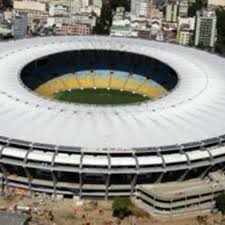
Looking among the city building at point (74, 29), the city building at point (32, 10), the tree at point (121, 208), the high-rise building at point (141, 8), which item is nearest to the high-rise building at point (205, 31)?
the high-rise building at point (141, 8)

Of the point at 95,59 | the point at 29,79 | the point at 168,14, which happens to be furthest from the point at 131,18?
the point at 29,79

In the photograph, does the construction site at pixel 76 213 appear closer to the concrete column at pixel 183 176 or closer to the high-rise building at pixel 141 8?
the concrete column at pixel 183 176

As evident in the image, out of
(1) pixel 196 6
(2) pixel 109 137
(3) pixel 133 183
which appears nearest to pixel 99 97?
(2) pixel 109 137

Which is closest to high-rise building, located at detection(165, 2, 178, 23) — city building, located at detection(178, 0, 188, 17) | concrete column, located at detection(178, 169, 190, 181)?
city building, located at detection(178, 0, 188, 17)

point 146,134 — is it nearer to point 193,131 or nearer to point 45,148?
point 193,131

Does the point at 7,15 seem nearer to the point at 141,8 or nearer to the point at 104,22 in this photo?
the point at 104,22
